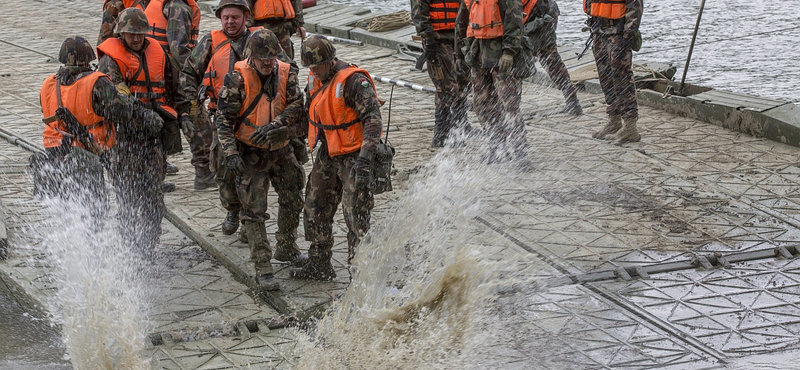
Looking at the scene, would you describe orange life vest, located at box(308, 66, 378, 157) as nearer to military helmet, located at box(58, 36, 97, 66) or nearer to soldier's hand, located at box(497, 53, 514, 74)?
military helmet, located at box(58, 36, 97, 66)

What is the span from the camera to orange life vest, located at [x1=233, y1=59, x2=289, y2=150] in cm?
705

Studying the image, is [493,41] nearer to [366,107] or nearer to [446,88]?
[446,88]

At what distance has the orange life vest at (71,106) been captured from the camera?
720 cm

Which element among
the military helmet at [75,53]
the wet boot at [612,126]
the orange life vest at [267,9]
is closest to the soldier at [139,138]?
the military helmet at [75,53]

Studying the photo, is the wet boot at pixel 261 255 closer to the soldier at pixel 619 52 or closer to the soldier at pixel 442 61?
the soldier at pixel 442 61

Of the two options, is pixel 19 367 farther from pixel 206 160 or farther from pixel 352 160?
pixel 206 160

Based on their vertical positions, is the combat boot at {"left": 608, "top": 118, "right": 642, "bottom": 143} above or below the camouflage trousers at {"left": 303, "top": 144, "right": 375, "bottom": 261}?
below

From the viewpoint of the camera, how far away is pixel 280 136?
700 centimetres

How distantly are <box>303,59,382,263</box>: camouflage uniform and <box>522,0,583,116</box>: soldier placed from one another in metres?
4.20

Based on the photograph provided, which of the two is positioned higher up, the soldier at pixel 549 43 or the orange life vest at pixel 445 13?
the orange life vest at pixel 445 13

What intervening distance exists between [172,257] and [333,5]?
12.3 m

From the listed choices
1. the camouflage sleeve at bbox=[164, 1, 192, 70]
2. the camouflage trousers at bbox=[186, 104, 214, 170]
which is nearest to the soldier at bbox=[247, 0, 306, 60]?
the camouflage sleeve at bbox=[164, 1, 192, 70]

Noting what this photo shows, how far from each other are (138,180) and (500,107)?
3.88 metres

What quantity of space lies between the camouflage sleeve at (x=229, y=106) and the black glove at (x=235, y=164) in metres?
0.03
